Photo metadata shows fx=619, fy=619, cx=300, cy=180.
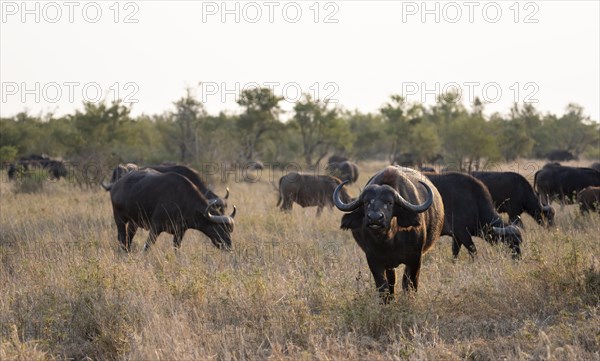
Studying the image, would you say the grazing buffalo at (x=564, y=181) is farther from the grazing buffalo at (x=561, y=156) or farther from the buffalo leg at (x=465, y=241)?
the grazing buffalo at (x=561, y=156)

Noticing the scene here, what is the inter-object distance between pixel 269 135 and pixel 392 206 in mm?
37594

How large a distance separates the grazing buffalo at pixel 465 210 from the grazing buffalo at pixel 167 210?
3.29m

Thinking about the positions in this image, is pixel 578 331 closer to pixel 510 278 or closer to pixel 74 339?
pixel 510 278

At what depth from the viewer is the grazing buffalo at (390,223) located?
18.1 ft

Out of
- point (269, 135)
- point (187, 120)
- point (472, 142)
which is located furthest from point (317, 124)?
point (472, 142)

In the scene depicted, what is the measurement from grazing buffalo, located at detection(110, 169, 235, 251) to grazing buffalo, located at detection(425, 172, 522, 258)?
3290 mm

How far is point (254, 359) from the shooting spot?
4.75m

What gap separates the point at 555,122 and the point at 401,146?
17.6m

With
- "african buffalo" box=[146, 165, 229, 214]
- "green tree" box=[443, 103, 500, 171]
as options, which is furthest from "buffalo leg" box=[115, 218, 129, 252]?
"green tree" box=[443, 103, 500, 171]

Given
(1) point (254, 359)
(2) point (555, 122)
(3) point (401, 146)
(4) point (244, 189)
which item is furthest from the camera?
(2) point (555, 122)

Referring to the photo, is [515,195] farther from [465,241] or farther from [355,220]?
[355,220]

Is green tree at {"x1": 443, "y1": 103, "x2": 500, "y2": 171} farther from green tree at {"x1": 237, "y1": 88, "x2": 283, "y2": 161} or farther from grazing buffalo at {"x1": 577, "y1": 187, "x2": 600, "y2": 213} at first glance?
grazing buffalo at {"x1": 577, "y1": 187, "x2": 600, "y2": 213}

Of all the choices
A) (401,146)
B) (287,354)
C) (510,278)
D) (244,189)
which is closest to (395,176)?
(510,278)

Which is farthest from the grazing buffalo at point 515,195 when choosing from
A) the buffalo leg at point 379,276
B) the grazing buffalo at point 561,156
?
the grazing buffalo at point 561,156
